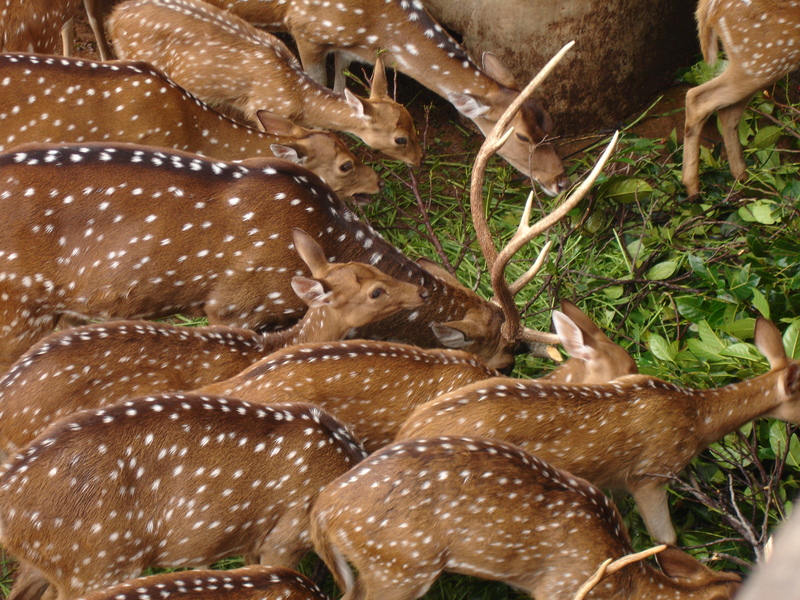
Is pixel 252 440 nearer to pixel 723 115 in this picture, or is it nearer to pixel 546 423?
pixel 546 423

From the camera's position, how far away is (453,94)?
213 inches

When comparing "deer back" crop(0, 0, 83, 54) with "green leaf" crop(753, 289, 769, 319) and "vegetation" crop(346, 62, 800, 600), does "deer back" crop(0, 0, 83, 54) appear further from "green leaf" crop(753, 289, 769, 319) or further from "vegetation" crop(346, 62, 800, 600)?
"green leaf" crop(753, 289, 769, 319)

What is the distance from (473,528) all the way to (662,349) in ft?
5.39

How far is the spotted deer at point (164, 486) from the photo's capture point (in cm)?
268

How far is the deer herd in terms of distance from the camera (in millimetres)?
2758

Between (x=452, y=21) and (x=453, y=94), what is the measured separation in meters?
0.97

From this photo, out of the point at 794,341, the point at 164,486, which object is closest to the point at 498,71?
the point at 794,341

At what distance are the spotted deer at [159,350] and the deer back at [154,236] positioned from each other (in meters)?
0.24

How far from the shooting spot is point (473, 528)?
2.79 meters

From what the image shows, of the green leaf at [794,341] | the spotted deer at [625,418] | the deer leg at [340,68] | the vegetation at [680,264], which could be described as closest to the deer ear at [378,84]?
the vegetation at [680,264]

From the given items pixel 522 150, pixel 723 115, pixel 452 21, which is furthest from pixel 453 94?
pixel 723 115

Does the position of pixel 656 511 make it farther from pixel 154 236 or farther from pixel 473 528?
pixel 154 236

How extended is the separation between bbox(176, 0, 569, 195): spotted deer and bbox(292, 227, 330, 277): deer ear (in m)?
1.86

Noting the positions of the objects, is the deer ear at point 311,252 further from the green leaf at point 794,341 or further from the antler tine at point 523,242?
the green leaf at point 794,341
